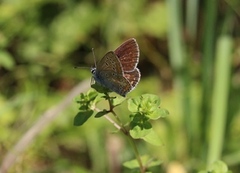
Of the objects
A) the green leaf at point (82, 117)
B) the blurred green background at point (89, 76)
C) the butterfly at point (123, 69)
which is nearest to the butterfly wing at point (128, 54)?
the butterfly at point (123, 69)

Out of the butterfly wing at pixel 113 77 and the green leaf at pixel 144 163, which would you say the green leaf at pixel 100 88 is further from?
the green leaf at pixel 144 163

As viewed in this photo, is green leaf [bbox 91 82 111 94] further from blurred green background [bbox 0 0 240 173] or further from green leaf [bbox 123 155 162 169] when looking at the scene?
blurred green background [bbox 0 0 240 173]

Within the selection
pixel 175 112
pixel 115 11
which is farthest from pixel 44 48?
pixel 175 112

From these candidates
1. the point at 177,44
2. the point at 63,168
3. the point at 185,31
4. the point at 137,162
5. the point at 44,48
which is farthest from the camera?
the point at 185,31

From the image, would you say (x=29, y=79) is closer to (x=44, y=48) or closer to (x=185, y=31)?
(x=44, y=48)

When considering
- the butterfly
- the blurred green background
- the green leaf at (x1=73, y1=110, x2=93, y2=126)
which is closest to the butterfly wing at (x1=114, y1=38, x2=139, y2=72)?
the butterfly

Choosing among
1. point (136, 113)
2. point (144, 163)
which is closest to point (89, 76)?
point (144, 163)
